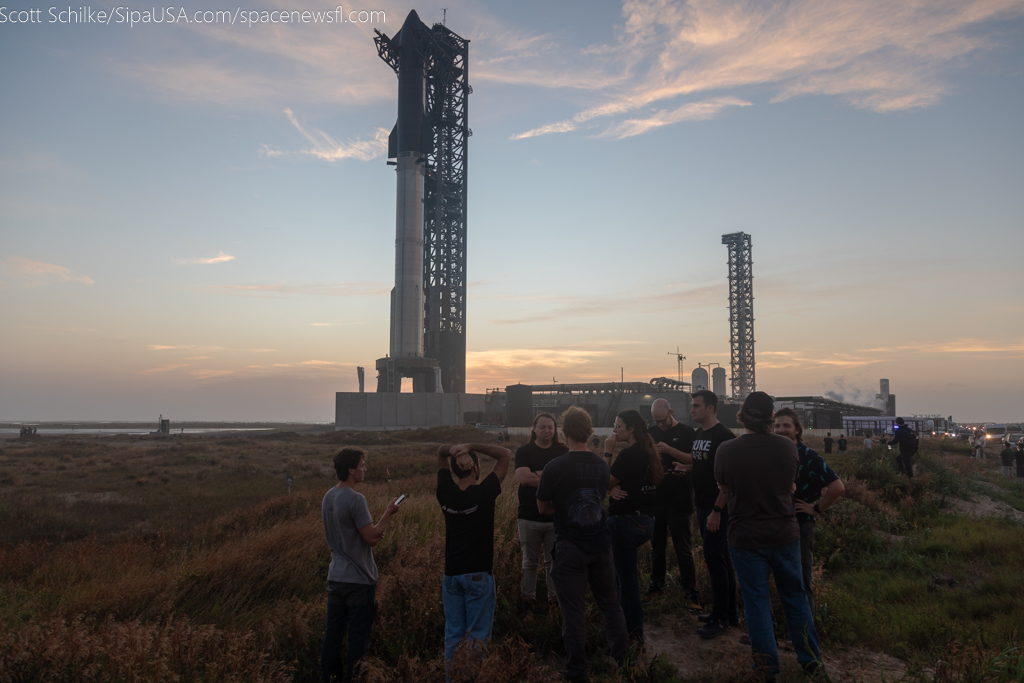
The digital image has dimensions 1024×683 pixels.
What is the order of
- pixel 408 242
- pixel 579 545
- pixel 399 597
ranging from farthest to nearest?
pixel 408 242 < pixel 399 597 < pixel 579 545

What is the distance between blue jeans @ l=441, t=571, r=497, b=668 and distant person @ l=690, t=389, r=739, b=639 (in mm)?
2321

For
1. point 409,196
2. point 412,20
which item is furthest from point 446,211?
point 412,20

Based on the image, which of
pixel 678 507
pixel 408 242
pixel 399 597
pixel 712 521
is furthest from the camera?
pixel 408 242

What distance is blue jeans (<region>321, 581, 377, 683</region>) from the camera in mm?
4531

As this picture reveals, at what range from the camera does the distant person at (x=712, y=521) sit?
566cm

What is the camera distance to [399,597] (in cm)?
618

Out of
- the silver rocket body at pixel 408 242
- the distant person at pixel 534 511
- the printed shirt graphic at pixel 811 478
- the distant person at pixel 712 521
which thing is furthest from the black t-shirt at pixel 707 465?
the silver rocket body at pixel 408 242

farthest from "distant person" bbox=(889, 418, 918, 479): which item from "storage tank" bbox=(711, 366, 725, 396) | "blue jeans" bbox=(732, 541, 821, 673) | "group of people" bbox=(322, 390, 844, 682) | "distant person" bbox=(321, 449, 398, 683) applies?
"storage tank" bbox=(711, 366, 725, 396)

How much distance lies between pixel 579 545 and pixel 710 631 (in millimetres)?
2096

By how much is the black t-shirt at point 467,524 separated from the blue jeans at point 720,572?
2.46 m

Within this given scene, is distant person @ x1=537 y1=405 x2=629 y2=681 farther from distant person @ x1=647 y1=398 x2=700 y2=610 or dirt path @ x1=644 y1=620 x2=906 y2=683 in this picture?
distant person @ x1=647 y1=398 x2=700 y2=610

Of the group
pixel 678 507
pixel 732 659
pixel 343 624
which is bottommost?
pixel 732 659

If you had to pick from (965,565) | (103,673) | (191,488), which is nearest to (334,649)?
(103,673)

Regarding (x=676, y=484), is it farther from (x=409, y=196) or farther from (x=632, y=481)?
(x=409, y=196)
